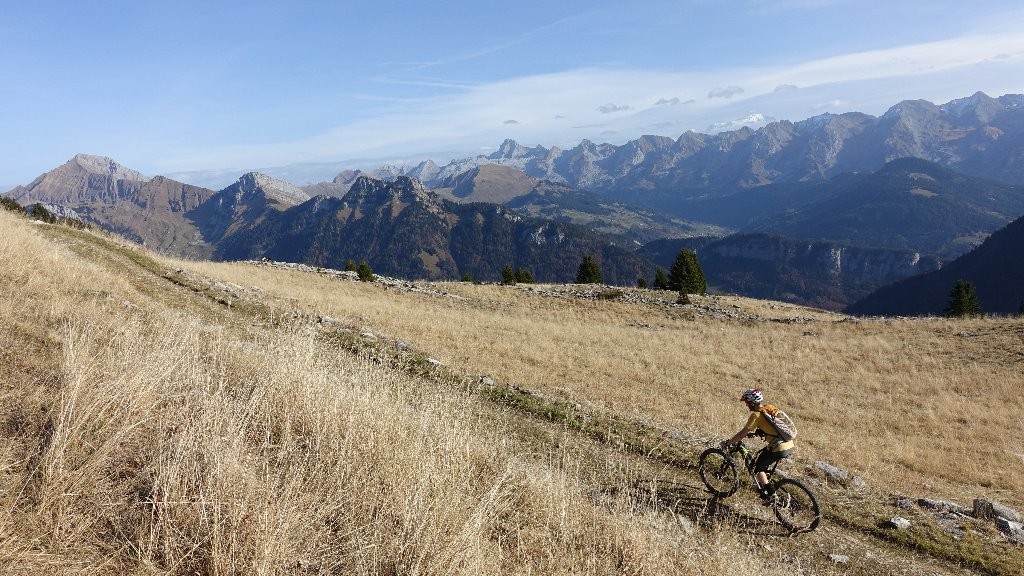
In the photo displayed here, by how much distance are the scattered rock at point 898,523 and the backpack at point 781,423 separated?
213 centimetres

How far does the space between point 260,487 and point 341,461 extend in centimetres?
88

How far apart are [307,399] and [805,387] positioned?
22.1 metres

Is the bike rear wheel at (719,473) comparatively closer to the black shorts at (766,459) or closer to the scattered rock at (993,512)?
the black shorts at (766,459)

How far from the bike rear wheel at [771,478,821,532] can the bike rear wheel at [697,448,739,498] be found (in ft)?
2.34

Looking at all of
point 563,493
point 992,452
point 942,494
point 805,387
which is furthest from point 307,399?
point 805,387

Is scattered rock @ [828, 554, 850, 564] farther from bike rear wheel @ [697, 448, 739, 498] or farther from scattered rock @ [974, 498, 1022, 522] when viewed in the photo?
scattered rock @ [974, 498, 1022, 522]

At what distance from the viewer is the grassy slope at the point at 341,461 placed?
155 inches

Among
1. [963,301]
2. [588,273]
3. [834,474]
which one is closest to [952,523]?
[834,474]

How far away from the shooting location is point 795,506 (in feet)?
28.6

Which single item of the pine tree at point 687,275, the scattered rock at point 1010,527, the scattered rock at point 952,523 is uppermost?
the scattered rock at point 952,523

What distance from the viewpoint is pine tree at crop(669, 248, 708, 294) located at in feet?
209

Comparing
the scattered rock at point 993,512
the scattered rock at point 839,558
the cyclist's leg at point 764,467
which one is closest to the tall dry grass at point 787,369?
the scattered rock at point 993,512

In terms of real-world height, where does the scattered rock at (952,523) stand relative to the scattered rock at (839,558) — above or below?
below

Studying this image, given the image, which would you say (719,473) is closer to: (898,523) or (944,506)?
(898,523)
